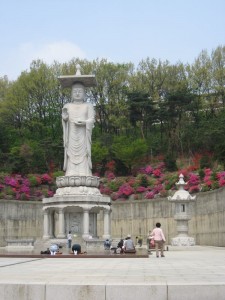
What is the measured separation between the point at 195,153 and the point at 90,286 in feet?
132

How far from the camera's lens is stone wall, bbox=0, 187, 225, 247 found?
3478 cm

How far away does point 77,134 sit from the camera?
3039 cm

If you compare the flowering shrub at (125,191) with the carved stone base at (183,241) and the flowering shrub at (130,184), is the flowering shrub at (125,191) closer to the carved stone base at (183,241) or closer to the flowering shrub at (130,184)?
the flowering shrub at (130,184)

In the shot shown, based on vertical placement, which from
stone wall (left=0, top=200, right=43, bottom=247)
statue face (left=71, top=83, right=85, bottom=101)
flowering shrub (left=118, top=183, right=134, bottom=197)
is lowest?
stone wall (left=0, top=200, right=43, bottom=247)

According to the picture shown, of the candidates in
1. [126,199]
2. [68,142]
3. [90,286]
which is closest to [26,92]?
[126,199]

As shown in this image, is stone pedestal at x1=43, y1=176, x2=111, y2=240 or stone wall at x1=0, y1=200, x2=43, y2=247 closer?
stone pedestal at x1=43, y1=176, x2=111, y2=240

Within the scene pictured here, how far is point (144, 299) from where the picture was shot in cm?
838

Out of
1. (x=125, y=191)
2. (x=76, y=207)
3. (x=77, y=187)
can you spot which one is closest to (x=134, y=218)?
(x=125, y=191)

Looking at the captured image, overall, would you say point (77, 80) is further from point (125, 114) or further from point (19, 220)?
point (125, 114)

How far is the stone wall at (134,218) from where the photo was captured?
114 ft

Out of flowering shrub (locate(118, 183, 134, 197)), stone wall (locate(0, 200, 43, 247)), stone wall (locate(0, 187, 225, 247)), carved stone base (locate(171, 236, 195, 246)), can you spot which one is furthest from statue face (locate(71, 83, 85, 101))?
flowering shrub (locate(118, 183, 134, 197))

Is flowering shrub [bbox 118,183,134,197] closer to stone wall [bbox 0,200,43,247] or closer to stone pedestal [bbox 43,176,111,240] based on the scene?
stone wall [bbox 0,200,43,247]

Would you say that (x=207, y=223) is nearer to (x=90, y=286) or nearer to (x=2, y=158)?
(x=2, y=158)

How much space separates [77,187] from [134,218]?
485 inches
